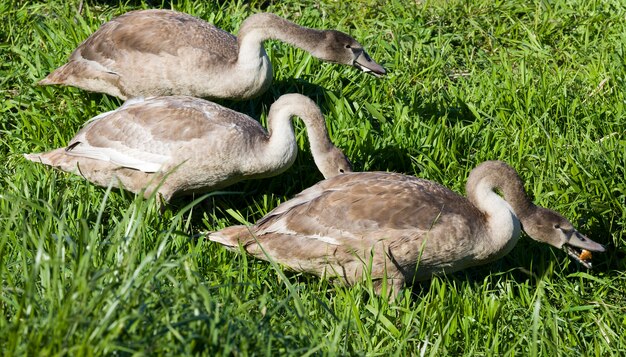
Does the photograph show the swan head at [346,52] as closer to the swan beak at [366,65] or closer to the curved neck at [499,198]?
the swan beak at [366,65]

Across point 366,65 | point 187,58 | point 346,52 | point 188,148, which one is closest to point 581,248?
point 366,65

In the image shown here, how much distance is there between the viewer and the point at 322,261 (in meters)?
5.84

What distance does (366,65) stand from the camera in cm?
720

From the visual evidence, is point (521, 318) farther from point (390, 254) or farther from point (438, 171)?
point (438, 171)

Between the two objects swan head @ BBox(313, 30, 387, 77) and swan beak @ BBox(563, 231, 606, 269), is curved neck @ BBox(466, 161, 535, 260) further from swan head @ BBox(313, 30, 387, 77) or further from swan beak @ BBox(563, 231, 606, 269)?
swan head @ BBox(313, 30, 387, 77)

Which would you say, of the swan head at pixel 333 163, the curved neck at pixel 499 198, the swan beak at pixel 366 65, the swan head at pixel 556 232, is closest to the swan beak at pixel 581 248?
the swan head at pixel 556 232

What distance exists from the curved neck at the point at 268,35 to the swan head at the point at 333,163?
1.04 m

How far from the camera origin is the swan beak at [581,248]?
19.4 ft

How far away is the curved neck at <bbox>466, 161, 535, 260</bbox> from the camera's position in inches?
233

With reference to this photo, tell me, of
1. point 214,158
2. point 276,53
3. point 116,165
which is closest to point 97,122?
point 116,165

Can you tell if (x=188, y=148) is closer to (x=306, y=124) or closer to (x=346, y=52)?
(x=306, y=124)

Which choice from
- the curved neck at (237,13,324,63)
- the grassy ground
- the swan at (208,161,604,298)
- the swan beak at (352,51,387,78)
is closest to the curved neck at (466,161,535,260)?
the swan at (208,161,604,298)

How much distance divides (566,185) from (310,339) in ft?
9.34

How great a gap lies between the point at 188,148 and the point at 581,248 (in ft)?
7.86
